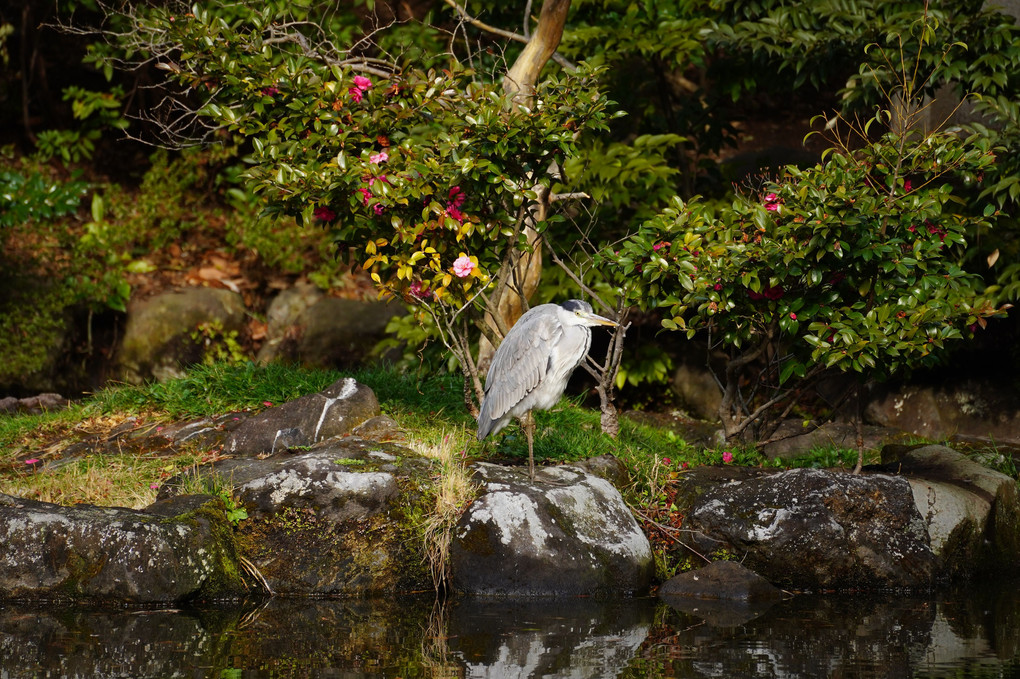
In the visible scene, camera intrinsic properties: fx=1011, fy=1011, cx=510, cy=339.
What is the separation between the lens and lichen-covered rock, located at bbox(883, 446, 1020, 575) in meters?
5.88

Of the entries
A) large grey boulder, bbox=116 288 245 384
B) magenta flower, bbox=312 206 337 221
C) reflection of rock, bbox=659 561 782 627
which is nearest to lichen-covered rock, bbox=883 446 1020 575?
reflection of rock, bbox=659 561 782 627

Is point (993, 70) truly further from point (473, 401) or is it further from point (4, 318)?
point (4, 318)

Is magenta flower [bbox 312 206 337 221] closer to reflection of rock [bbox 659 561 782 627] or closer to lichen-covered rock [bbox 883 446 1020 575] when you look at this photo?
reflection of rock [bbox 659 561 782 627]

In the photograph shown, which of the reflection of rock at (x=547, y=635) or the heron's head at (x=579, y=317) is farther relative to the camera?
the heron's head at (x=579, y=317)

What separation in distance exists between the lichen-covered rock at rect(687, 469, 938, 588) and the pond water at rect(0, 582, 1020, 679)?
217 millimetres

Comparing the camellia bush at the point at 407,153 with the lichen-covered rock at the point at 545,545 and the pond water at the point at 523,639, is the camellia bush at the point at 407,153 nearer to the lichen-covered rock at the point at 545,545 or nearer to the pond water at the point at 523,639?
the lichen-covered rock at the point at 545,545

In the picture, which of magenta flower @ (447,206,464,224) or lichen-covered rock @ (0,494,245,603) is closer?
lichen-covered rock @ (0,494,245,603)

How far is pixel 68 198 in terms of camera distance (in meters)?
9.67

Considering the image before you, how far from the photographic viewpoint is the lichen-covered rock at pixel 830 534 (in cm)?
580

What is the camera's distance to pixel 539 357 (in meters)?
5.94

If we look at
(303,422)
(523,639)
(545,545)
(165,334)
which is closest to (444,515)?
(545,545)

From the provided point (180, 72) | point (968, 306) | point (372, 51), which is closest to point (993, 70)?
point (968, 306)

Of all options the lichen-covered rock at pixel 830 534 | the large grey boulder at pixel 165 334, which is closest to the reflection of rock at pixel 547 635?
the lichen-covered rock at pixel 830 534

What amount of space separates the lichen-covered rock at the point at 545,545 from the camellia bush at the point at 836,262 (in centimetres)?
142
